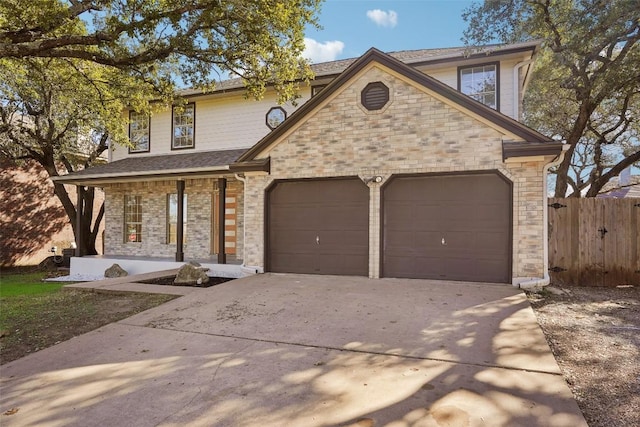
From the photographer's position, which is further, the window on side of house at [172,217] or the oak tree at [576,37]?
the window on side of house at [172,217]

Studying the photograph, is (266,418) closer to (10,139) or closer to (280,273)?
(280,273)

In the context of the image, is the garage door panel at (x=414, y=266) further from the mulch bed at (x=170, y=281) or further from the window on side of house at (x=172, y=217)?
the window on side of house at (x=172, y=217)

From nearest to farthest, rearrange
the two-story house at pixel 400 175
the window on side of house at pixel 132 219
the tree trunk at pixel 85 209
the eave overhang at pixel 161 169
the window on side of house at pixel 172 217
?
the two-story house at pixel 400 175, the eave overhang at pixel 161 169, the window on side of house at pixel 172 217, the window on side of house at pixel 132 219, the tree trunk at pixel 85 209

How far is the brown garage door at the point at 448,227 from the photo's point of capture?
8477 millimetres

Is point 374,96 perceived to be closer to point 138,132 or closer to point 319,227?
point 319,227

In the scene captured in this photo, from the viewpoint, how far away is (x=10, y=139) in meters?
15.6

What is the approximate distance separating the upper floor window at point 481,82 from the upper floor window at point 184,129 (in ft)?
31.3

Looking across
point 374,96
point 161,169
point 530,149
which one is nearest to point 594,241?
point 530,149

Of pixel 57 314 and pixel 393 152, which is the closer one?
pixel 57 314

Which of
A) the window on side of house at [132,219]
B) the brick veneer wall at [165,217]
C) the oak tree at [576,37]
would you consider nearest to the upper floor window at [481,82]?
the oak tree at [576,37]

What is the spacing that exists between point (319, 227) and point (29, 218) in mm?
15987

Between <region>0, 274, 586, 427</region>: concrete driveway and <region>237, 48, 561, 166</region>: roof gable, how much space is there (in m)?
3.60

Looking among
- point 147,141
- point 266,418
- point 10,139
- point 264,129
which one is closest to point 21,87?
point 10,139

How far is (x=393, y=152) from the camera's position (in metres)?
9.26
